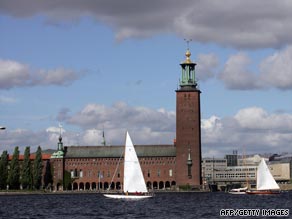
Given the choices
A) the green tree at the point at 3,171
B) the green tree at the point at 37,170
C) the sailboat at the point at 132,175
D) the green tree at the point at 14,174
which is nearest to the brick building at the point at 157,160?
the green tree at the point at 37,170

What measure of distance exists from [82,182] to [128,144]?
213 ft

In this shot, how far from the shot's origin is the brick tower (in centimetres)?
13075

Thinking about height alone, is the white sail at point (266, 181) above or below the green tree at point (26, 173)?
below

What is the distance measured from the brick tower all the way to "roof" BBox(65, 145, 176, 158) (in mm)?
6564

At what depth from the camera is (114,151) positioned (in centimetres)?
14312

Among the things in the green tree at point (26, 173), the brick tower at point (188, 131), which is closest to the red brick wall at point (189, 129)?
the brick tower at point (188, 131)

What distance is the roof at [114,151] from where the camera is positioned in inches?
5497

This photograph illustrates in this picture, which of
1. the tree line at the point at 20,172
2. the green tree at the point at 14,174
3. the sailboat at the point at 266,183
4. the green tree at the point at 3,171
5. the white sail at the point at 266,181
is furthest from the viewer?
the tree line at the point at 20,172

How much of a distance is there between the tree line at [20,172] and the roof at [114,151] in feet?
42.2

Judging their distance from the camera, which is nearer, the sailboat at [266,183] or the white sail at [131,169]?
the white sail at [131,169]

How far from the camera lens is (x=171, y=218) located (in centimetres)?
5491

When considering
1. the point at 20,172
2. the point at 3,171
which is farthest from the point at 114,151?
the point at 3,171

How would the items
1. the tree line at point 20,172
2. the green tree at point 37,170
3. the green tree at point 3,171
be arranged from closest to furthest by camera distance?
the green tree at point 3,171
the tree line at point 20,172
the green tree at point 37,170

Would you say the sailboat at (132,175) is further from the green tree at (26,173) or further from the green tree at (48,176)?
the green tree at (48,176)
